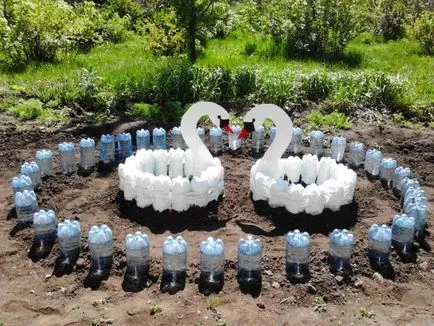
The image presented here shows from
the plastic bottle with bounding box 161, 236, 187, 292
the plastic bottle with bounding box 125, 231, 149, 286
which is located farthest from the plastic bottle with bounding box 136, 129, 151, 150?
the plastic bottle with bounding box 161, 236, 187, 292

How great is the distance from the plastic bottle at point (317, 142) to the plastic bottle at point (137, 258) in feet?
11.5

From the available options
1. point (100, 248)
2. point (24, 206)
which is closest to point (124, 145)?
point (24, 206)

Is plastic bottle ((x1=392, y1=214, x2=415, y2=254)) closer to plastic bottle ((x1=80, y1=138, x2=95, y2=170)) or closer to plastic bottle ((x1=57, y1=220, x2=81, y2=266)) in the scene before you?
plastic bottle ((x1=57, y1=220, x2=81, y2=266))

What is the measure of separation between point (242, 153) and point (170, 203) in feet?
6.61

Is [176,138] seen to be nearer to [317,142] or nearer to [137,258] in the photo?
[317,142]

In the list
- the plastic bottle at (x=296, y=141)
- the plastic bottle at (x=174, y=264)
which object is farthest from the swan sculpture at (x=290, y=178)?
the plastic bottle at (x=174, y=264)

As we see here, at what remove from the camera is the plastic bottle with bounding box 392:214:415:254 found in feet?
18.7

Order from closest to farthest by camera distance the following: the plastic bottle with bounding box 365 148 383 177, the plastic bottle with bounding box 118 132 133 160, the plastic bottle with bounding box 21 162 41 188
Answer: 1. the plastic bottle with bounding box 21 162 41 188
2. the plastic bottle with bounding box 365 148 383 177
3. the plastic bottle with bounding box 118 132 133 160

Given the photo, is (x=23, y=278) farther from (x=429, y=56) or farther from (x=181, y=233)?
(x=429, y=56)

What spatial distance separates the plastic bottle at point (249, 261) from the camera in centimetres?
521

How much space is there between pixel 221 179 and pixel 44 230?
6.43 feet

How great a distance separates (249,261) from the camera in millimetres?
5227

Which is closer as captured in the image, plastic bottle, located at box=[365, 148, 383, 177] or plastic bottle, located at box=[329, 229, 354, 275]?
plastic bottle, located at box=[329, 229, 354, 275]

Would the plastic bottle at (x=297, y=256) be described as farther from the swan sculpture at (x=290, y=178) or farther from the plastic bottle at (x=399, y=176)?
the plastic bottle at (x=399, y=176)
